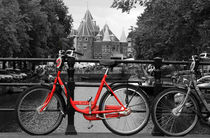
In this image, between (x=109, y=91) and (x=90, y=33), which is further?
(x=90, y=33)

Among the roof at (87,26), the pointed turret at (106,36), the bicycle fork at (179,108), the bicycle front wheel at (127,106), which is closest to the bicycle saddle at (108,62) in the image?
the bicycle front wheel at (127,106)

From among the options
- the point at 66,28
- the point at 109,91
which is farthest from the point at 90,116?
the point at 66,28

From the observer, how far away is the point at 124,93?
504 cm

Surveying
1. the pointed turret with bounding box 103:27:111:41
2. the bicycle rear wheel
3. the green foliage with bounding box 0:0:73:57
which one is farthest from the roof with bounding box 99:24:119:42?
the bicycle rear wheel

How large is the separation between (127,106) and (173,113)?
2.27 ft

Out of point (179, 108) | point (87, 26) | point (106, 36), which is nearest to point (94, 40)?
point (106, 36)

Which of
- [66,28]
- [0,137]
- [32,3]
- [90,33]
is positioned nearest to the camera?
[0,137]

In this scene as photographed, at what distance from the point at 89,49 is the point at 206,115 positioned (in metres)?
132

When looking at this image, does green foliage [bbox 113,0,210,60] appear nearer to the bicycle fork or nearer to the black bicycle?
the black bicycle

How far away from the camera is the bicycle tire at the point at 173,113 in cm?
489

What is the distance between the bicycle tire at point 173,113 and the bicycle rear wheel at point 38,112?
56.6 inches

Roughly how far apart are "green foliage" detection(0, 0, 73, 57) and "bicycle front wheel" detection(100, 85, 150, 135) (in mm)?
23370

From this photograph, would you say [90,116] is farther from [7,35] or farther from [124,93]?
[7,35]

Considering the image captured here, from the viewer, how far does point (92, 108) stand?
500 centimetres
